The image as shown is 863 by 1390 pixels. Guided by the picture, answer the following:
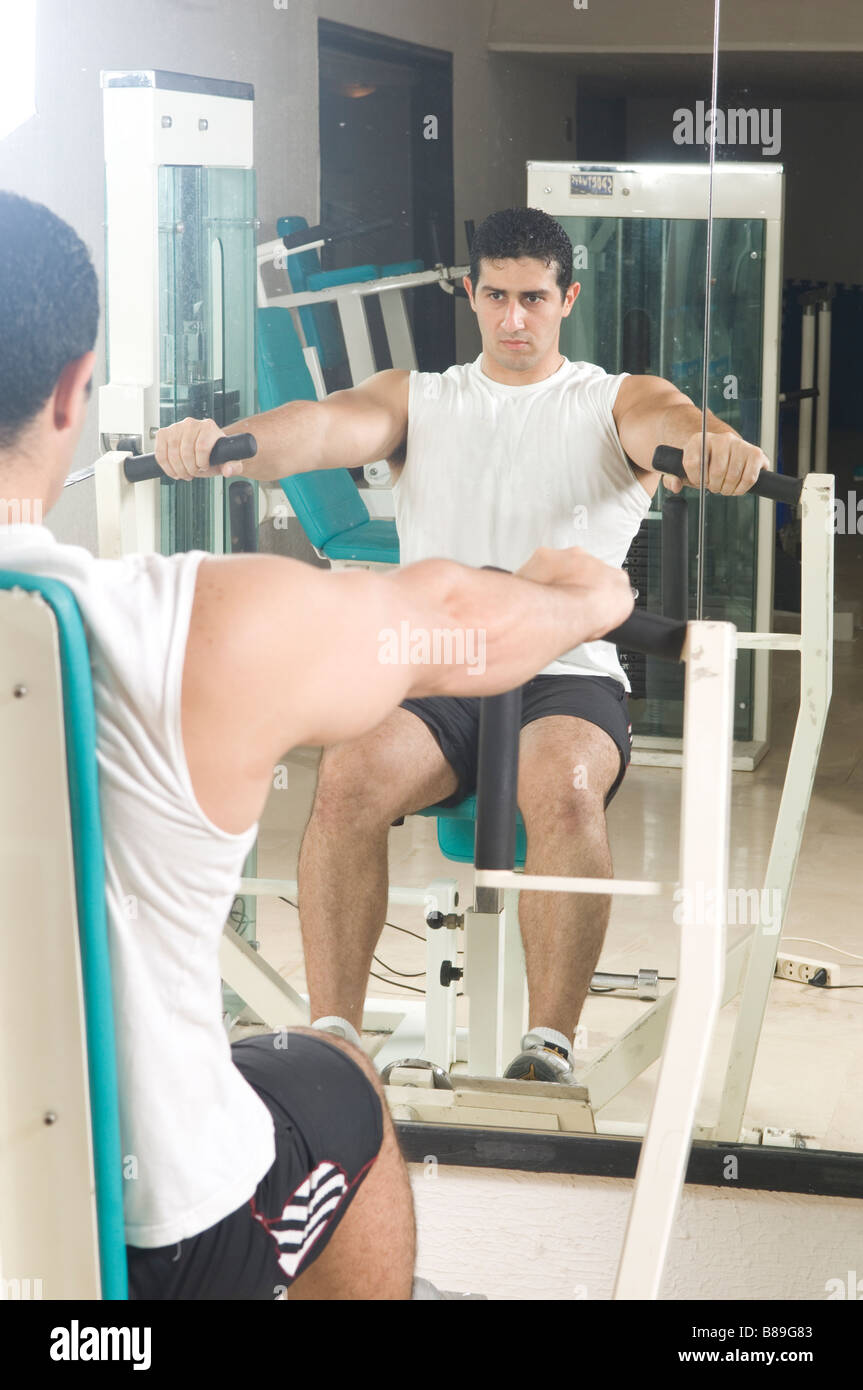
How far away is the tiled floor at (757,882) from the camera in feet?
7.77

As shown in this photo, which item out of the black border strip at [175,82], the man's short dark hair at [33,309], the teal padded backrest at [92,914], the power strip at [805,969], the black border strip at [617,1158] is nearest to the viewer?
the teal padded backrest at [92,914]

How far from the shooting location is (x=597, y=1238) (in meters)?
2.12

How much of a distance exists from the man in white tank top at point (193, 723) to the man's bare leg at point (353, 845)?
937 mm

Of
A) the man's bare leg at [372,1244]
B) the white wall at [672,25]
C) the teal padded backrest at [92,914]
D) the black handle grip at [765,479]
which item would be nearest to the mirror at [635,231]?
the white wall at [672,25]

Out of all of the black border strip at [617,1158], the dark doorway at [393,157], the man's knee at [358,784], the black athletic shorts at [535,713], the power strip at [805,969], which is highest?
the dark doorway at [393,157]

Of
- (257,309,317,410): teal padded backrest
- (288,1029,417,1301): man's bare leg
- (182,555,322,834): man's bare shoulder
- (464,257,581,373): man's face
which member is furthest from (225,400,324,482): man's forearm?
(182,555,322,834): man's bare shoulder

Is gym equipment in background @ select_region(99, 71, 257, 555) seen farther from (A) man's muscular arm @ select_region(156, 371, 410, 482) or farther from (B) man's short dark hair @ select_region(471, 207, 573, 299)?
(B) man's short dark hair @ select_region(471, 207, 573, 299)

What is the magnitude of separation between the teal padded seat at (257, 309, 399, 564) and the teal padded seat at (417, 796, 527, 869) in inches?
18.7

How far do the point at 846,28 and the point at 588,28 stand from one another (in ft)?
1.26

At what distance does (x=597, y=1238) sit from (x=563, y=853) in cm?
56

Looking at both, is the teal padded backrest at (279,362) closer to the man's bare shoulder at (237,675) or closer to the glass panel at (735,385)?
the glass panel at (735,385)

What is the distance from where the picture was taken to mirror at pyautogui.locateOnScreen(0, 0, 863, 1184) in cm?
222

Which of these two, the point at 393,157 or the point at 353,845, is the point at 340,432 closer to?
the point at 393,157
